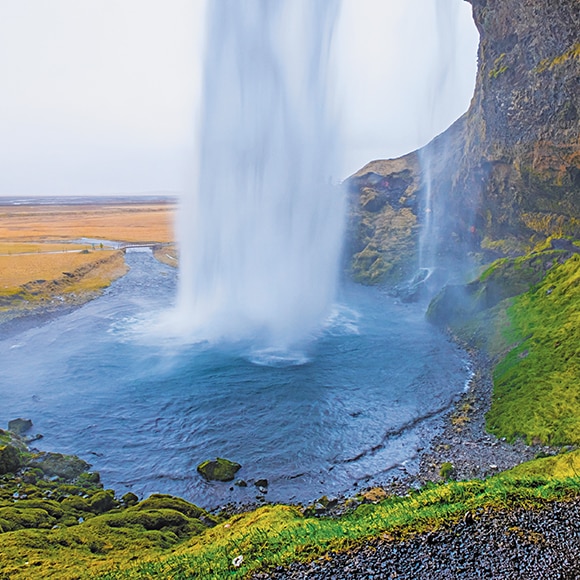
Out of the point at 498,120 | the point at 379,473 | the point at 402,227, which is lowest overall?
the point at 379,473

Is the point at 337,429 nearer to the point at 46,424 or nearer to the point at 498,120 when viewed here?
the point at 46,424

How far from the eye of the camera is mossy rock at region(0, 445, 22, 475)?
60.6 feet

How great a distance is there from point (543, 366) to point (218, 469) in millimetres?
19604

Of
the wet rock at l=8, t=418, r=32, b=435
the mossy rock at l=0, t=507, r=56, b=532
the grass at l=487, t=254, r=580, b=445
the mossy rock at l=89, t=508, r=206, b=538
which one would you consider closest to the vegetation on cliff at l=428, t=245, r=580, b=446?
the grass at l=487, t=254, r=580, b=445

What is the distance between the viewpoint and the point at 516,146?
4353 cm

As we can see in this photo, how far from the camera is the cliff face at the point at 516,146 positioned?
36031 millimetres

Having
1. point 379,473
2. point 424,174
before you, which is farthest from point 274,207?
point 424,174

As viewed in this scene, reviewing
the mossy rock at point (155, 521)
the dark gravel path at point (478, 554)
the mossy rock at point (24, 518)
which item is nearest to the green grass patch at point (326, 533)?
the dark gravel path at point (478, 554)

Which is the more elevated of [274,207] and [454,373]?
[274,207]

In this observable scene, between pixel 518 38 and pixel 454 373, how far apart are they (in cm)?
3352

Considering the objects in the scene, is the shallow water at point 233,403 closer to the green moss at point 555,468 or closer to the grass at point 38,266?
the green moss at point 555,468

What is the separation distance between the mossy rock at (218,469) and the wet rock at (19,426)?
418 inches

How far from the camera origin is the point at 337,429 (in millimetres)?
23719

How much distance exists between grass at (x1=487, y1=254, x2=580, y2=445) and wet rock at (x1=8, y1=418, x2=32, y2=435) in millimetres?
24601
